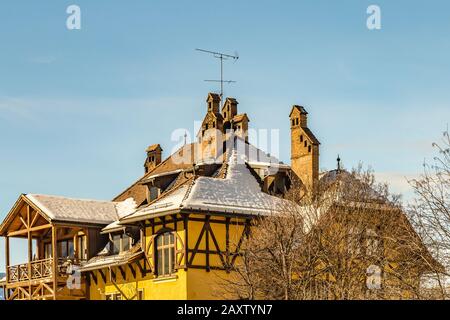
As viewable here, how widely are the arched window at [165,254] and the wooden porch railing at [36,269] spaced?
6.36m

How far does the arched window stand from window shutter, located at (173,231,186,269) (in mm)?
448

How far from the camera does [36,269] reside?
5203cm

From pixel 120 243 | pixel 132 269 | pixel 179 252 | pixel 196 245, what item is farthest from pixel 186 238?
pixel 120 243

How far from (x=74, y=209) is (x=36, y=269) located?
3374 mm

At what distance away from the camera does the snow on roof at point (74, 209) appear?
169 ft

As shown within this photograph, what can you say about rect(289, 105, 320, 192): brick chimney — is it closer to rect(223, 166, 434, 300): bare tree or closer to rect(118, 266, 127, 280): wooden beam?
rect(223, 166, 434, 300): bare tree

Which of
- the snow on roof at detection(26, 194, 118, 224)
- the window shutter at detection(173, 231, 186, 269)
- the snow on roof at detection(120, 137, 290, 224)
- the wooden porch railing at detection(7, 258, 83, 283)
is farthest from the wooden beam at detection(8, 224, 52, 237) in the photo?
the window shutter at detection(173, 231, 186, 269)

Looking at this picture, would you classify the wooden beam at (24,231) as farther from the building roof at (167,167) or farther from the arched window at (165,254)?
the arched window at (165,254)

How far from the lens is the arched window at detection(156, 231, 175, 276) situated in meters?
46.4

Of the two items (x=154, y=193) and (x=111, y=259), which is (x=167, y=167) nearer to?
(x=154, y=193)
